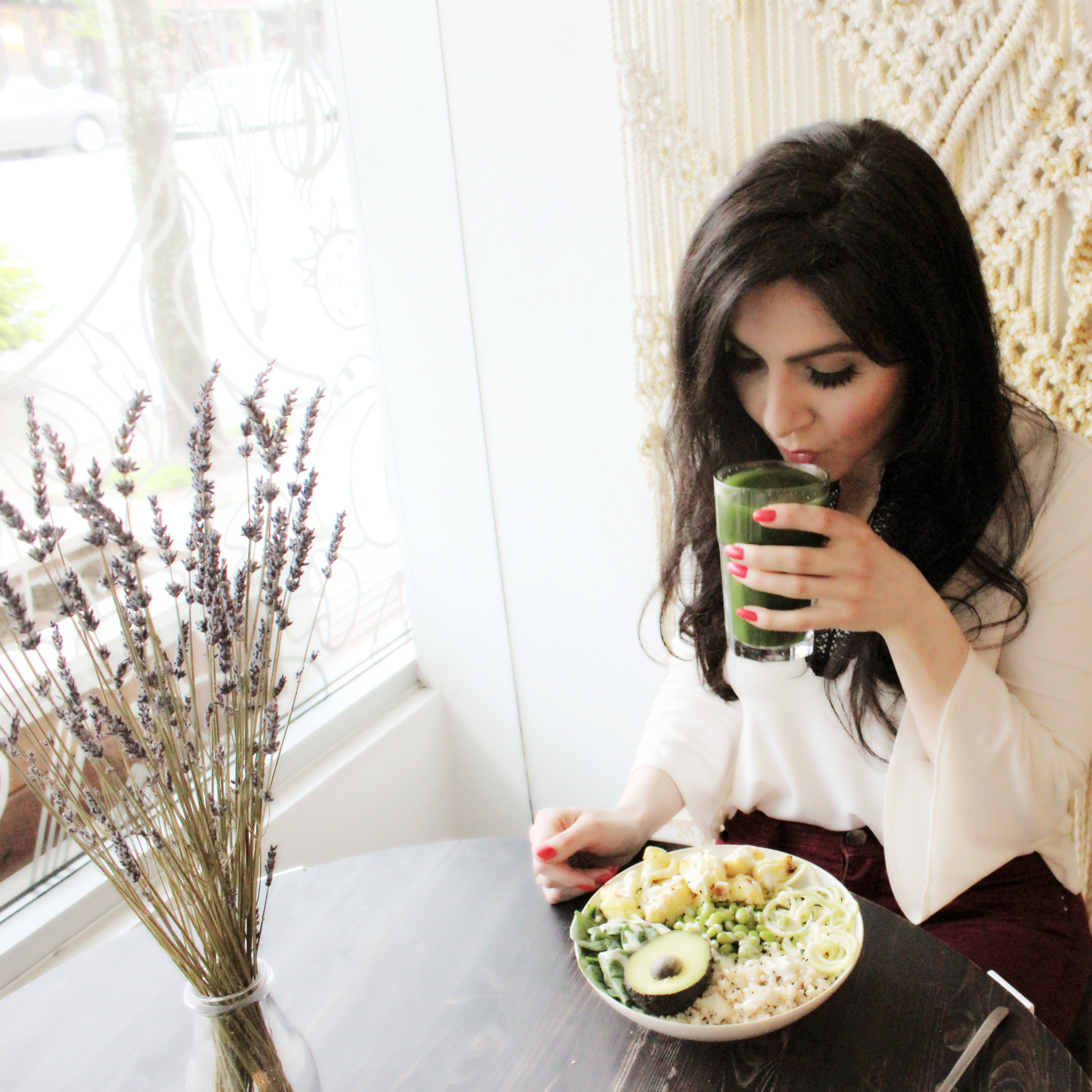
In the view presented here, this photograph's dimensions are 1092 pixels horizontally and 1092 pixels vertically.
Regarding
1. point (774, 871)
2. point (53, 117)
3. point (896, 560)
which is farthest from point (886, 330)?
point (53, 117)

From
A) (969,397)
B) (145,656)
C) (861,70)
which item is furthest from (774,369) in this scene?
(145,656)

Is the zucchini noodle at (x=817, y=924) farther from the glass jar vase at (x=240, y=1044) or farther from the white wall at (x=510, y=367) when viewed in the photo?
the white wall at (x=510, y=367)

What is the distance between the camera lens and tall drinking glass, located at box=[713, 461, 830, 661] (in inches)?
41.3

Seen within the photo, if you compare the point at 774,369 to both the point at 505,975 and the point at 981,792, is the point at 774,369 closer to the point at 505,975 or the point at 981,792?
the point at 981,792

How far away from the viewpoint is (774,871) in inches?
41.9

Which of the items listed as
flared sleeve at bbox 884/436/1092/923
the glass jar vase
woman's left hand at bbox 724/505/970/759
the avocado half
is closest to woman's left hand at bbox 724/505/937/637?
woman's left hand at bbox 724/505/970/759

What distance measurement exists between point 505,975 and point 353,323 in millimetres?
1548

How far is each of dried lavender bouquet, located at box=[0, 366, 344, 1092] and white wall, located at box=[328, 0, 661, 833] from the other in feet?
4.50

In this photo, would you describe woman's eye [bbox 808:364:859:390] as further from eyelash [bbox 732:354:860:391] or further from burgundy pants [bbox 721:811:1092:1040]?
burgundy pants [bbox 721:811:1092:1040]

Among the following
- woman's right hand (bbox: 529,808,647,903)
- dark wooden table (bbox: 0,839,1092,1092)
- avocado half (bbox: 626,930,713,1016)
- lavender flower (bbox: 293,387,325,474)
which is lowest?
dark wooden table (bbox: 0,839,1092,1092)

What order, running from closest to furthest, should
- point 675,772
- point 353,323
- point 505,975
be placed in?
point 505,975 < point 675,772 < point 353,323

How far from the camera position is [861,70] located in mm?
1574

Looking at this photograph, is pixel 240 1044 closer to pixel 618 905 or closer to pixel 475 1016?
pixel 475 1016

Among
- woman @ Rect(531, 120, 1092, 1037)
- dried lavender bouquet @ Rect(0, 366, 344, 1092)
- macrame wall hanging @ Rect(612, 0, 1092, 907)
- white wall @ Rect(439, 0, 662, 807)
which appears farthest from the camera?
white wall @ Rect(439, 0, 662, 807)
